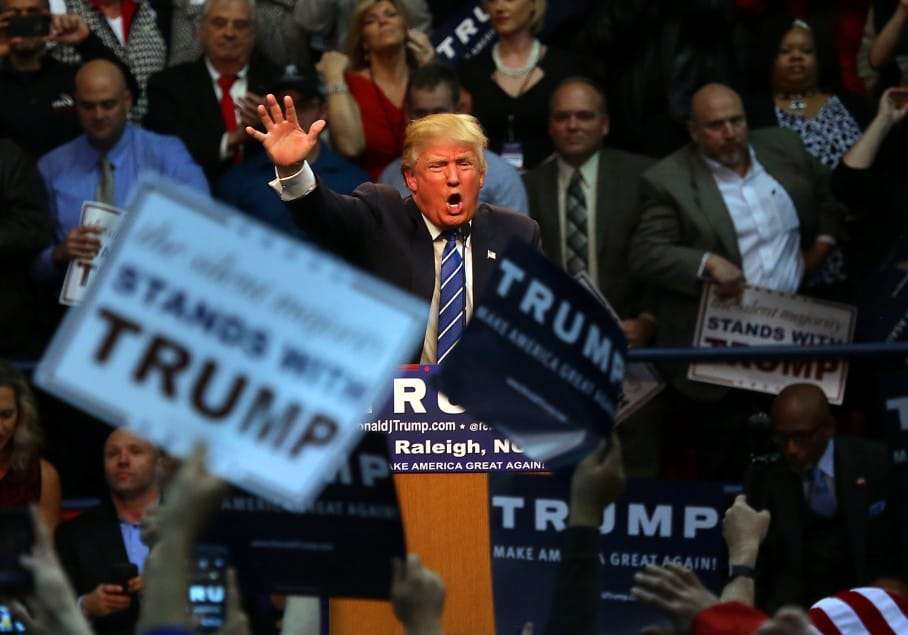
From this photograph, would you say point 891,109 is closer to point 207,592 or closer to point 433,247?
point 433,247

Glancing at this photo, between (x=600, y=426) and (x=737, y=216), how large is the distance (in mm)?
4733

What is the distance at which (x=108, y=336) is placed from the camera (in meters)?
3.69

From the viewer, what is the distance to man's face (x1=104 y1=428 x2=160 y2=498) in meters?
7.49

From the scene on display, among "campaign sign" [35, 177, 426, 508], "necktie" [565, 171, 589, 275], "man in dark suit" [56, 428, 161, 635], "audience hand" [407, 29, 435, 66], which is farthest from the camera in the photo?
"audience hand" [407, 29, 435, 66]

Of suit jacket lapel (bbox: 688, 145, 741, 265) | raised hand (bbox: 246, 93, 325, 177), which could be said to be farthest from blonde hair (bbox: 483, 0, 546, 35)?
raised hand (bbox: 246, 93, 325, 177)

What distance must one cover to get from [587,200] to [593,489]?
499 cm

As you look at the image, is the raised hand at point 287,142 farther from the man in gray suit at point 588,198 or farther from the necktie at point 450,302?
the man in gray suit at point 588,198

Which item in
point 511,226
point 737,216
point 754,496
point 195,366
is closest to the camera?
point 195,366

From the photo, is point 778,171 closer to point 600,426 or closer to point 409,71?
point 409,71

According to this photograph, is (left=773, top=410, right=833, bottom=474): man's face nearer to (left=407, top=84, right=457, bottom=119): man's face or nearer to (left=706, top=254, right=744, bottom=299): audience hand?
A: (left=706, top=254, right=744, bottom=299): audience hand

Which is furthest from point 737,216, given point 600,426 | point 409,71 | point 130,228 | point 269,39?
point 130,228

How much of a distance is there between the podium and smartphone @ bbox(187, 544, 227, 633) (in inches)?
34.4

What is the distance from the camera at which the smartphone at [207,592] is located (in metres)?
5.02

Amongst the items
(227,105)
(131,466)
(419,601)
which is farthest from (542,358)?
(227,105)
